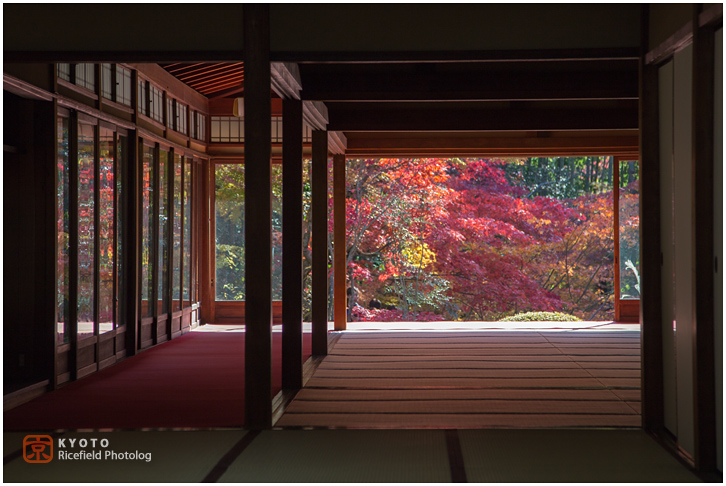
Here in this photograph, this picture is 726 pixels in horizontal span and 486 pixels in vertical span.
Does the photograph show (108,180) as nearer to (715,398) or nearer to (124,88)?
(124,88)

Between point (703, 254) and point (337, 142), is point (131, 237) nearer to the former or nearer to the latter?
point (337, 142)

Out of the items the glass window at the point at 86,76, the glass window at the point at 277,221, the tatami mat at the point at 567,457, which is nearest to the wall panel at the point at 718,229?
the tatami mat at the point at 567,457

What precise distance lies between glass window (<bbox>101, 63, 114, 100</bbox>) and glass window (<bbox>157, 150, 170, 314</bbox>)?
1.29 meters

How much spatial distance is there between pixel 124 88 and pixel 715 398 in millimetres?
5335

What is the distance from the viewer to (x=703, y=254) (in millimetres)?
2773

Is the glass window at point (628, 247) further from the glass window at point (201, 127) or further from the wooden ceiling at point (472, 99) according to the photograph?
the glass window at point (201, 127)

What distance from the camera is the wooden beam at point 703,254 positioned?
275cm

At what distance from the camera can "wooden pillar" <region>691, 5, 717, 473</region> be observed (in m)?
2.75

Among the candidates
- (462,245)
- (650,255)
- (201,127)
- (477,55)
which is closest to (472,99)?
(477,55)

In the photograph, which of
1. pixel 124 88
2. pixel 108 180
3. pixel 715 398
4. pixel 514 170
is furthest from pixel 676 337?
pixel 514 170

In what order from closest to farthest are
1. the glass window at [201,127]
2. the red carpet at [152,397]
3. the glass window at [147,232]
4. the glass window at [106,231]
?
the red carpet at [152,397]
the glass window at [106,231]
the glass window at [147,232]
the glass window at [201,127]

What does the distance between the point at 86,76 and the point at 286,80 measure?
195 centimetres

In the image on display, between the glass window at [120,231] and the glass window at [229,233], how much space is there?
9.11 feet

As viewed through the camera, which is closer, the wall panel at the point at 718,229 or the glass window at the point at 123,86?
the wall panel at the point at 718,229
